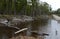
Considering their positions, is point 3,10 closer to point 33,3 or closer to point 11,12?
point 11,12

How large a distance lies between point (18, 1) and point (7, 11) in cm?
694

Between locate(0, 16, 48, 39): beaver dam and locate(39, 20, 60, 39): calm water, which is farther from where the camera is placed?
locate(39, 20, 60, 39): calm water

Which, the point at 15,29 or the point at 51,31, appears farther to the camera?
the point at 51,31

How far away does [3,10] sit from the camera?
203 ft

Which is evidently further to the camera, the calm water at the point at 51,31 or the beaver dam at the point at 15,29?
the calm water at the point at 51,31

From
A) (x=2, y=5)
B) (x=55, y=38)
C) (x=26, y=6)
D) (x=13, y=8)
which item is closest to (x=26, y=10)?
(x=26, y=6)

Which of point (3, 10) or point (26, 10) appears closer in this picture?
point (3, 10)

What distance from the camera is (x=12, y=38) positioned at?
1891 centimetres

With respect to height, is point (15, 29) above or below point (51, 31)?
above

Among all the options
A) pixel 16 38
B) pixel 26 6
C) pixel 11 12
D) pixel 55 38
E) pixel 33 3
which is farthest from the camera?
pixel 33 3

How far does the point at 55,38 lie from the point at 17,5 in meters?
46.9

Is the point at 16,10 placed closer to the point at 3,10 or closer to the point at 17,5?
the point at 17,5

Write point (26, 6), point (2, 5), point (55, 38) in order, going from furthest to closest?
point (26, 6)
point (2, 5)
point (55, 38)

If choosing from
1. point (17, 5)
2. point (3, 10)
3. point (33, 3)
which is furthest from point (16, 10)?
point (33, 3)
